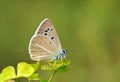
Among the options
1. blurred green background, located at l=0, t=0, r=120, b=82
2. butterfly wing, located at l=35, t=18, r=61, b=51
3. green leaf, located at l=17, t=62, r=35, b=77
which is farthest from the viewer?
blurred green background, located at l=0, t=0, r=120, b=82

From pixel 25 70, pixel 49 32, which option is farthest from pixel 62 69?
pixel 49 32

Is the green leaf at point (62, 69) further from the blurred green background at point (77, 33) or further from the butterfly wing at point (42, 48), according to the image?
the blurred green background at point (77, 33)

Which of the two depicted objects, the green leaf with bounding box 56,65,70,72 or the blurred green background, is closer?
the green leaf with bounding box 56,65,70,72

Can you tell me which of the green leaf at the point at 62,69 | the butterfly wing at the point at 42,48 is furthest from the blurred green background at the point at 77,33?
the green leaf at the point at 62,69

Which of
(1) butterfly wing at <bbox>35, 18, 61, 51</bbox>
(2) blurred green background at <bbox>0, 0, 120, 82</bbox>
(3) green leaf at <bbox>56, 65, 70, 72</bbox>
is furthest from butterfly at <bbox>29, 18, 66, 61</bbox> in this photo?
(2) blurred green background at <bbox>0, 0, 120, 82</bbox>

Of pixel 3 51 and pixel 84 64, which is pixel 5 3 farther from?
pixel 84 64

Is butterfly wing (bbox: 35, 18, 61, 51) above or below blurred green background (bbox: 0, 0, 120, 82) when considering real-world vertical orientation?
above

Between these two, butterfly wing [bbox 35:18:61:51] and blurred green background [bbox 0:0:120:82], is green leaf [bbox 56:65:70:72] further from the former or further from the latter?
blurred green background [bbox 0:0:120:82]

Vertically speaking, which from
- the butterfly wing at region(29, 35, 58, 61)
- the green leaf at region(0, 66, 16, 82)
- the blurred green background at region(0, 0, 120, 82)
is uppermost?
the green leaf at region(0, 66, 16, 82)
